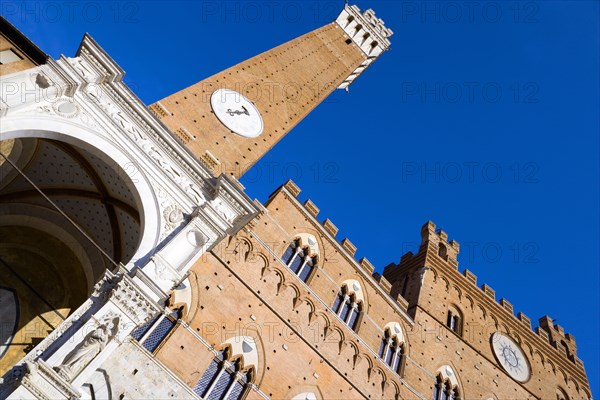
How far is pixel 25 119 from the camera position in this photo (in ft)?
25.4

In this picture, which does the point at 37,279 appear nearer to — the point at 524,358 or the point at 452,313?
the point at 452,313

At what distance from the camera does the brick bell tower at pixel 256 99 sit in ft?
42.5

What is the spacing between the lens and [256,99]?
1525cm

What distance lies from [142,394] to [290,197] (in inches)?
274

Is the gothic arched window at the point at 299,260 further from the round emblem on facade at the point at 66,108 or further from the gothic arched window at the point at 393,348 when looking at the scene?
the round emblem on facade at the point at 66,108

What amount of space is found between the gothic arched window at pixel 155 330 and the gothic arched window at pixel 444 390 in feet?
Answer: 28.2

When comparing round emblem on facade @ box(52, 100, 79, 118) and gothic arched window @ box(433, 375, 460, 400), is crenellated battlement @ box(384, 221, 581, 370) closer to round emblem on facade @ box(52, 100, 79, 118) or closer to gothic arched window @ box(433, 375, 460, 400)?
Result: gothic arched window @ box(433, 375, 460, 400)

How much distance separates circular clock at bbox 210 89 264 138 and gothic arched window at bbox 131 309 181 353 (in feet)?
19.0

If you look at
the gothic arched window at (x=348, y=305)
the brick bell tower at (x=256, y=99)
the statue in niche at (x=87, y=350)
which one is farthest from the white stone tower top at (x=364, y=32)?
the statue in niche at (x=87, y=350)

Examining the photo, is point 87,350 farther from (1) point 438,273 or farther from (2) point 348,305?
(1) point 438,273

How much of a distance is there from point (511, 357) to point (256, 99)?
12.8m

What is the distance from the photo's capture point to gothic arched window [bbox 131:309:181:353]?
371 inches

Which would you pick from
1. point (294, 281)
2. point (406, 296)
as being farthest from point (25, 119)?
point (406, 296)

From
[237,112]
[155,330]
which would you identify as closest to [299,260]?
[237,112]
